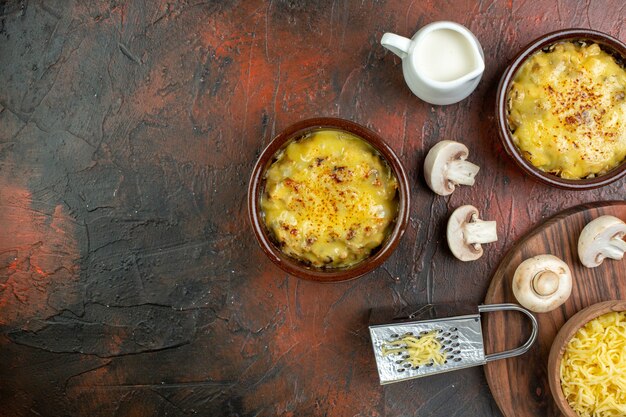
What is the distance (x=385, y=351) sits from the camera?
264cm

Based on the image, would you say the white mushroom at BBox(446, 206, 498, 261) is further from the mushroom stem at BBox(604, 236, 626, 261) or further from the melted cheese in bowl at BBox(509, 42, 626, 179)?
the mushroom stem at BBox(604, 236, 626, 261)

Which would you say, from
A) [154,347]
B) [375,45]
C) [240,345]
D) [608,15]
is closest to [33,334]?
[154,347]

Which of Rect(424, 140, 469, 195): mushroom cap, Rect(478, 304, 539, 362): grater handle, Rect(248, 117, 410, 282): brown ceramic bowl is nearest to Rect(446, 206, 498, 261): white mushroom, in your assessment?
Rect(424, 140, 469, 195): mushroom cap

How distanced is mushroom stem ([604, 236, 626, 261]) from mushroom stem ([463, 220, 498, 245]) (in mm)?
514

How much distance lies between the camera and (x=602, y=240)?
2.72 m

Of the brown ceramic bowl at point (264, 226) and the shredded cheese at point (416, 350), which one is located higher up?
the brown ceramic bowl at point (264, 226)

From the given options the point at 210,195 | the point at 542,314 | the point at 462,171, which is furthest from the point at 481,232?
the point at 210,195

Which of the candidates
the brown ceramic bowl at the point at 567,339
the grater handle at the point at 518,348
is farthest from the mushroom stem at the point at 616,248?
the grater handle at the point at 518,348

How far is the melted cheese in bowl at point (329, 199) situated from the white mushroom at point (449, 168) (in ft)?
0.87

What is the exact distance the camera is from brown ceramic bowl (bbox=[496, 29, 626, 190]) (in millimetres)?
2619

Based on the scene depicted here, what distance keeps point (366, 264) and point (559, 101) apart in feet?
3.70

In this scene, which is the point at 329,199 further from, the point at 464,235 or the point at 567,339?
the point at 567,339

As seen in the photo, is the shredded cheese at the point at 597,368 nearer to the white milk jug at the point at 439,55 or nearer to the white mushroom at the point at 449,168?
the white mushroom at the point at 449,168

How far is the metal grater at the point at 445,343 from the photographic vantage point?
2.65 metres
